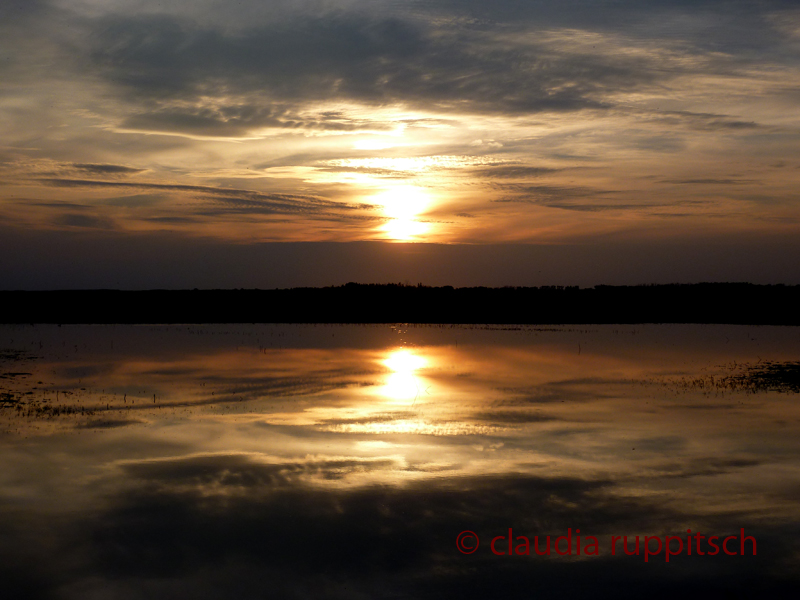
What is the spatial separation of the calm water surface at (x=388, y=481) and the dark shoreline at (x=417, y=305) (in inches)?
1300

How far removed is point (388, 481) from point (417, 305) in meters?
57.5

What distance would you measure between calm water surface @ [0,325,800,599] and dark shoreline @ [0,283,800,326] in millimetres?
33008

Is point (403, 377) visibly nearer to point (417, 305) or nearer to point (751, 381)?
point (751, 381)

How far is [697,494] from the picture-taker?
12.0 meters

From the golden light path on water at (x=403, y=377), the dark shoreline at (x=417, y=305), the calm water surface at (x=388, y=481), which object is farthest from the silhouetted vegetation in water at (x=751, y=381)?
the dark shoreline at (x=417, y=305)

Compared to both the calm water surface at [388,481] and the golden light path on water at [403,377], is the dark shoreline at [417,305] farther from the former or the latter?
the calm water surface at [388,481]

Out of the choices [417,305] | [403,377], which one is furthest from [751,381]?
[417,305]

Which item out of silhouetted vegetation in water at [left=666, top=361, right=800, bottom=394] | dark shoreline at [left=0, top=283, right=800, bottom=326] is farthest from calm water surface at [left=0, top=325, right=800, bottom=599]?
dark shoreline at [left=0, top=283, right=800, bottom=326]

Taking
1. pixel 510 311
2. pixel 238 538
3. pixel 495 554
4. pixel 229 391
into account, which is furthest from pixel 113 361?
pixel 510 311

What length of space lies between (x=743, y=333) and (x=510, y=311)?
80.0ft

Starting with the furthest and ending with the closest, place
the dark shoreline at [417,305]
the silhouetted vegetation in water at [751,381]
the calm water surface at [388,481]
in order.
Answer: the dark shoreline at [417,305], the silhouetted vegetation in water at [751,381], the calm water surface at [388,481]

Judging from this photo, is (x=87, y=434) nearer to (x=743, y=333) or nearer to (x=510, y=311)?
(x=743, y=333)

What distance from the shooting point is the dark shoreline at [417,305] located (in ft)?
190

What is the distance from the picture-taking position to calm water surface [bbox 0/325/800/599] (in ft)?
29.5
